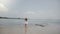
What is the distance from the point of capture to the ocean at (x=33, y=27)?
109 inches

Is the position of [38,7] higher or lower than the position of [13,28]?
higher

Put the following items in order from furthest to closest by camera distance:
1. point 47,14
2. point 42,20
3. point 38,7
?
point 38,7 < point 47,14 < point 42,20

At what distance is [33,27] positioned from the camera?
311 cm

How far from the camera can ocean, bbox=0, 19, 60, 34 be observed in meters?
2.76

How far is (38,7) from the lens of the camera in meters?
3.27

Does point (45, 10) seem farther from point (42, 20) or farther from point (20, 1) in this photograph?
point (20, 1)

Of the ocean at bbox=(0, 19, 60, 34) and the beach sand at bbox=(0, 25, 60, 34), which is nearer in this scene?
the ocean at bbox=(0, 19, 60, 34)

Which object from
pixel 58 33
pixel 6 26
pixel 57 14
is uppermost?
pixel 57 14

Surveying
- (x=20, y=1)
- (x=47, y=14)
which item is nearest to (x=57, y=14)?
(x=47, y=14)

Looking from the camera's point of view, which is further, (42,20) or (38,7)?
(38,7)

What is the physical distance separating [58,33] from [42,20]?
58cm

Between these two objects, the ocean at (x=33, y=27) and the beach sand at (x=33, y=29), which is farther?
the beach sand at (x=33, y=29)

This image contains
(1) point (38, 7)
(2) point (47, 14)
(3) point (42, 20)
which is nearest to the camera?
(3) point (42, 20)

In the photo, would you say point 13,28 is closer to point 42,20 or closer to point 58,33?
point 42,20
